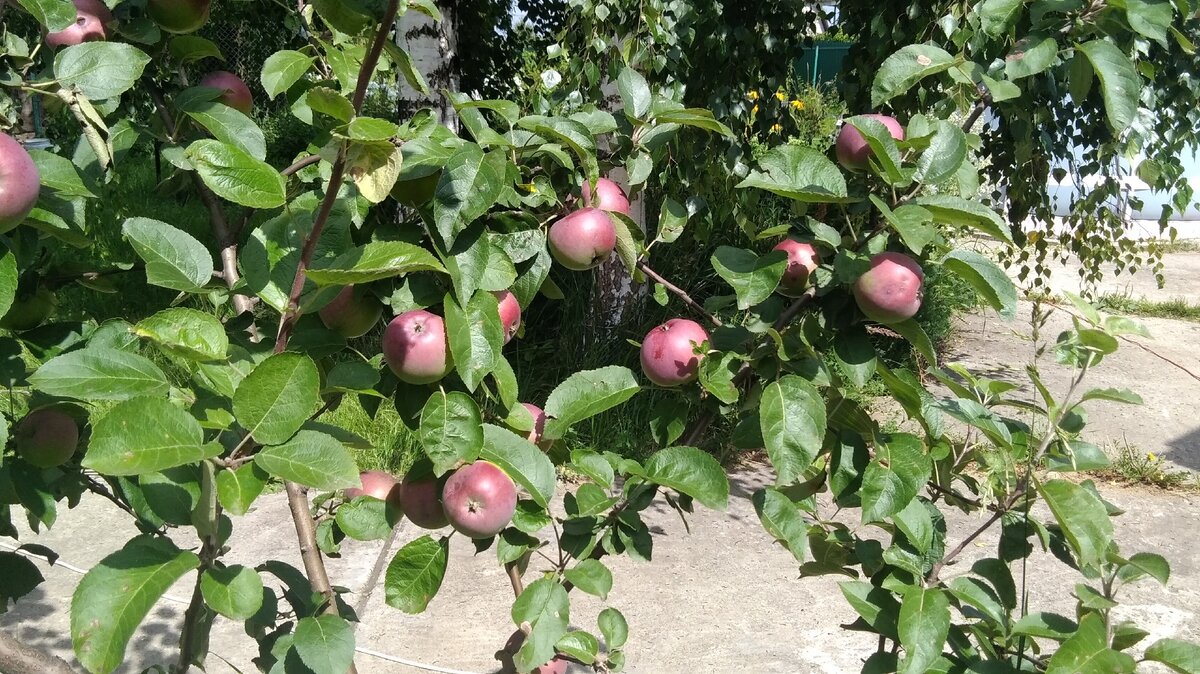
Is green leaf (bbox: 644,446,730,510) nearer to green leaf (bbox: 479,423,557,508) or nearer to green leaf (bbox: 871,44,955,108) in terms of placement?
green leaf (bbox: 479,423,557,508)

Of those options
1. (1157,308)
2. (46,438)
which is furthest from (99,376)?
(1157,308)

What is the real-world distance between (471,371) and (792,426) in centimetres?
27

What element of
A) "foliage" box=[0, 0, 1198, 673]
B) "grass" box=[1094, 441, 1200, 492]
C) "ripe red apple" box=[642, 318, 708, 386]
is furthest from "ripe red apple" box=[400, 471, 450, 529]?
"grass" box=[1094, 441, 1200, 492]

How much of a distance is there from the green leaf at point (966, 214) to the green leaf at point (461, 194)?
36cm

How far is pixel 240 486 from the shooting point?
0.65 meters

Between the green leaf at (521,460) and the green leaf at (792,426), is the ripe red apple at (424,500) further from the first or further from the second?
the green leaf at (792,426)

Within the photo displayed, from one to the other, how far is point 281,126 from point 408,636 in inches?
234

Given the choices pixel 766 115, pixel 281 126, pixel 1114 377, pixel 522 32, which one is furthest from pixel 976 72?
pixel 281 126

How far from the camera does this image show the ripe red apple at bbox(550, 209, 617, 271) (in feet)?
2.79

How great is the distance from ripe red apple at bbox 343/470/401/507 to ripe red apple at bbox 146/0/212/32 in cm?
46

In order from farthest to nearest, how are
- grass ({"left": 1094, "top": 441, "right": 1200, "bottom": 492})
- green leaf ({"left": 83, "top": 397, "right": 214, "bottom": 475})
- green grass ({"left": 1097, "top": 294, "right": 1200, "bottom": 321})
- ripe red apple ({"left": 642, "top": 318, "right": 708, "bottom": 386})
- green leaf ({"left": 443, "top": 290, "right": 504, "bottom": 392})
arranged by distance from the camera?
green grass ({"left": 1097, "top": 294, "right": 1200, "bottom": 321}) → grass ({"left": 1094, "top": 441, "right": 1200, "bottom": 492}) → ripe red apple ({"left": 642, "top": 318, "right": 708, "bottom": 386}) → green leaf ({"left": 443, "top": 290, "right": 504, "bottom": 392}) → green leaf ({"left": 83, "top": 397, "right": 214, "bottom": 475})

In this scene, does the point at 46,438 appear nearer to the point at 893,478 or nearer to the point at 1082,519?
the point at 893,478

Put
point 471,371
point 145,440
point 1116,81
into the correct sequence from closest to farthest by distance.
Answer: point 145,440 < point 471,371 < point 1116,81

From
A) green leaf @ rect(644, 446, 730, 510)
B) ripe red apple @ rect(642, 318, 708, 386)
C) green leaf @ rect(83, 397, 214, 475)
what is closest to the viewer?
green leaf @ rect(83, 397, 214, 475)
